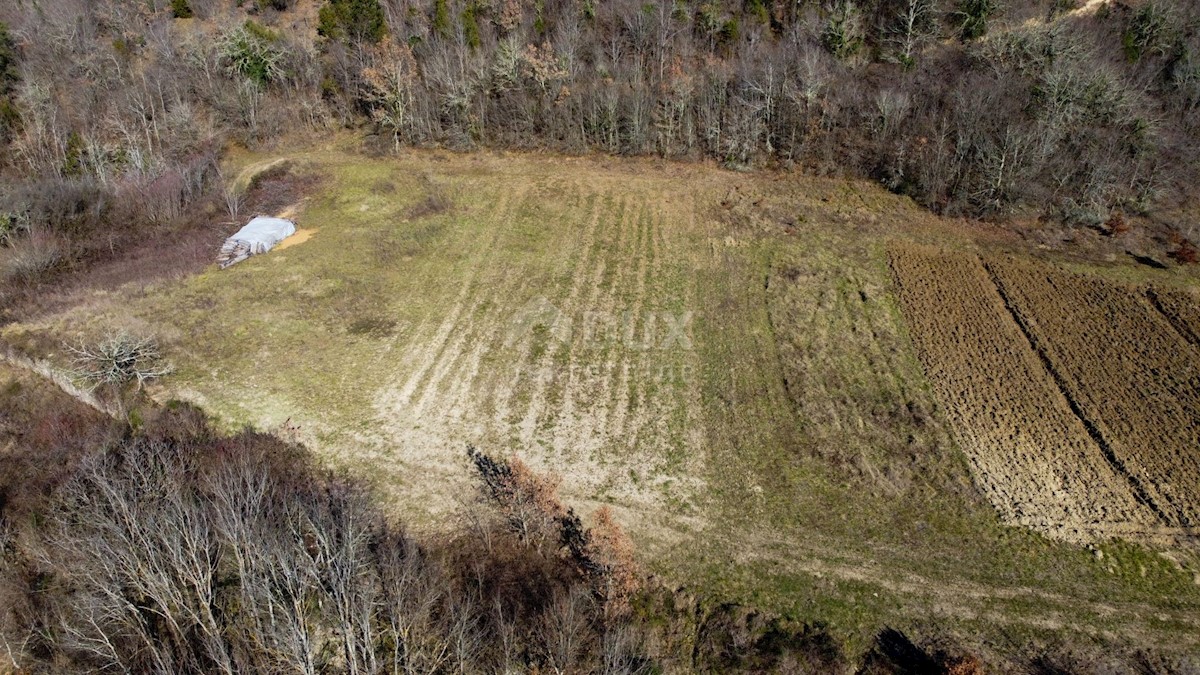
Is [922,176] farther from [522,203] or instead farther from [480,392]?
[480,392]

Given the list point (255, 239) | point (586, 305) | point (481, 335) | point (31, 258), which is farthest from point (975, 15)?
point (31, 258)

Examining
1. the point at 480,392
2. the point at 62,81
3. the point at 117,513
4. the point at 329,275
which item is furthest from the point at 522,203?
the point at 62,81

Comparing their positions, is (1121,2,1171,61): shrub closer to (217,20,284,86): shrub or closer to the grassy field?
the grassy field

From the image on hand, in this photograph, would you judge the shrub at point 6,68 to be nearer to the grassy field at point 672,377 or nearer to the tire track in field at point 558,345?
the grassy field at point 672,377

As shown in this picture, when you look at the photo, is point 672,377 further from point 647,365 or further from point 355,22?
point 355,22

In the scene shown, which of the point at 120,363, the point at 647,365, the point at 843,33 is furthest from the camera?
the point at 843,33
